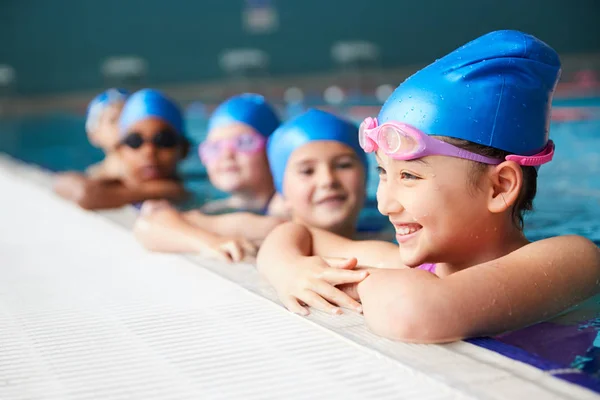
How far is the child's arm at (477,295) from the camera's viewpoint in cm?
188

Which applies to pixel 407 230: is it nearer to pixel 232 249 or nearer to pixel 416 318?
pixel 416 318

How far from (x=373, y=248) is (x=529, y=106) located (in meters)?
0.81

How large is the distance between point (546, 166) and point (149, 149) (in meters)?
3.40

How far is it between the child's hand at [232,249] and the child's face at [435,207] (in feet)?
3.55

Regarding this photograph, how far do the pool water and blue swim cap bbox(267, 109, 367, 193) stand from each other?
1038 mm

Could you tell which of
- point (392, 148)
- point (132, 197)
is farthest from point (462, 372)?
point (132, 197)

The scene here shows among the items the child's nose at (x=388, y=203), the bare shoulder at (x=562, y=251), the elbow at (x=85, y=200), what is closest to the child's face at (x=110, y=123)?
the elbow at (x=85, y=200)

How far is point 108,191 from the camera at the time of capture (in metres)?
4.92

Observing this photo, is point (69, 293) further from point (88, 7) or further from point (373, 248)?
point (88, 7)

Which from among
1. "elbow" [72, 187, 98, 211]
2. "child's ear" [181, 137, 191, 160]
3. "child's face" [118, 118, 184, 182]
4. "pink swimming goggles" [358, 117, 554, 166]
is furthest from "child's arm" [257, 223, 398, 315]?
"child's ear" [181, 137, 191, 160]

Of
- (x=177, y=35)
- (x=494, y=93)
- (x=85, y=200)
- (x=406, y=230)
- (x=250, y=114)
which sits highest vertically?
(x=177, y=35)

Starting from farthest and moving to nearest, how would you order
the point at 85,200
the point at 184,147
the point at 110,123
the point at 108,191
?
the point at 110,123
the point at 184,147
the point at 108,191
the point at 85,200

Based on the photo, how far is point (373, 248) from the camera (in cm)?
264

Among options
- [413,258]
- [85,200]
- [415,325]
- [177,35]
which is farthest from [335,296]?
[177,35]
